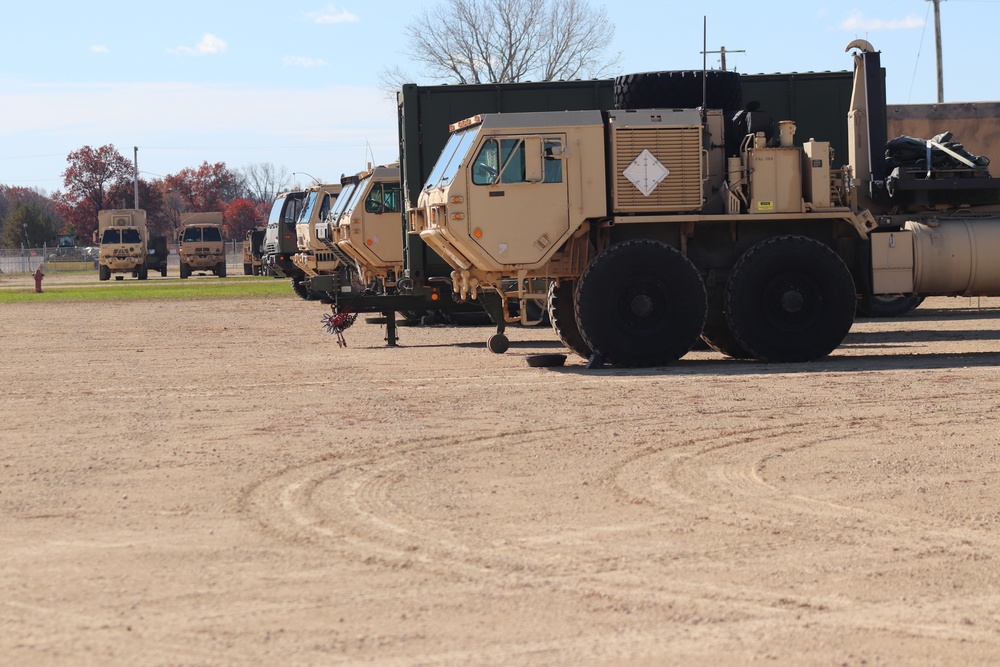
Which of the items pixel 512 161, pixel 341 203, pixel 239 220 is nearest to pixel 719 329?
pixel 512 161

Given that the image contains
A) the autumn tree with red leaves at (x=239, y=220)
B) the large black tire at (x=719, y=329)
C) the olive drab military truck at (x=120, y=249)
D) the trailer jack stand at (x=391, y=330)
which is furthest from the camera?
the autumn tree with red leaves at (x=239, y=220)

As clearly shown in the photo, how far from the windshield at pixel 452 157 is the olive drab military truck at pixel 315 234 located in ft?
37.6

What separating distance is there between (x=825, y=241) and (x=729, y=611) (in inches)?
449

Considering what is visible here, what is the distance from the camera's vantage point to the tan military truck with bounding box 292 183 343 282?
29.4m

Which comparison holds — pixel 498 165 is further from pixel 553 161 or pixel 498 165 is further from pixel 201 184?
pixel 201 184

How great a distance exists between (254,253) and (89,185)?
46.0 metres

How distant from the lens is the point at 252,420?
455 inches

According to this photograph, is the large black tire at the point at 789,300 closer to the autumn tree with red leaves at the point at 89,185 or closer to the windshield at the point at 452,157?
the windshield at the point at 452,157

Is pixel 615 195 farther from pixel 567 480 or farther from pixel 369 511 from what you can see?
pixel 369 511

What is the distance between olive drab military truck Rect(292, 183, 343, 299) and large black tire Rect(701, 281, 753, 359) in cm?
1220

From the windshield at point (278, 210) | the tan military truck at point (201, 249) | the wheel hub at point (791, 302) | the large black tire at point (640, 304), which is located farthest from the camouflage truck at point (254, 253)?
the wheel hub at point (791, 302)

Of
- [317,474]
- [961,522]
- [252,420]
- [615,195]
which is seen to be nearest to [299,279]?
[615,195]

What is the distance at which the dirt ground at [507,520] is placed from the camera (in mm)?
5477

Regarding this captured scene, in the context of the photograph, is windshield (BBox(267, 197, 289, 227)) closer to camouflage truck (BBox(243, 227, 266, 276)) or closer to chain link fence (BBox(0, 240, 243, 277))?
camouflage truck (BBox(243, 227, 266, 276))
